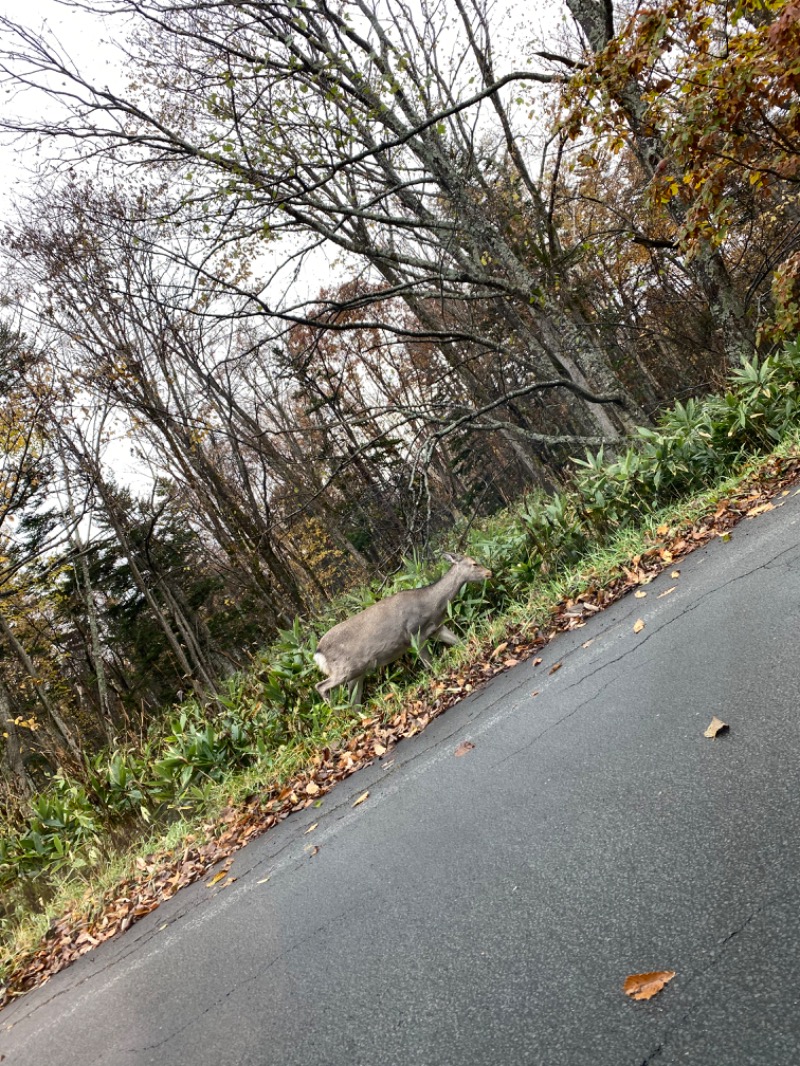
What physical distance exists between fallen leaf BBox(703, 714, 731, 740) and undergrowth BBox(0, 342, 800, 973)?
354cm

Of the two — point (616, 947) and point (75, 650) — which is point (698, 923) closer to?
point (616, 947)

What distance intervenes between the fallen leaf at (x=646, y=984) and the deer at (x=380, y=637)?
547 centimetres

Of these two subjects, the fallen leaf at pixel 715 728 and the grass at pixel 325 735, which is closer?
the fallen leaf at pixel 715 728

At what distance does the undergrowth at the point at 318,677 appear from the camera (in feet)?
24.0

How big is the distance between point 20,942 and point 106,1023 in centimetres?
302

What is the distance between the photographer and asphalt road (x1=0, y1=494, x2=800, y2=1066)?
2135 millimetres

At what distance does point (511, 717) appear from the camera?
5047 millimetres

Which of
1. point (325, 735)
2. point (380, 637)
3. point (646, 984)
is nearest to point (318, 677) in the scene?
point (325, 735)

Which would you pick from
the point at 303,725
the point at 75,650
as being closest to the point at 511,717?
the point at 303,725

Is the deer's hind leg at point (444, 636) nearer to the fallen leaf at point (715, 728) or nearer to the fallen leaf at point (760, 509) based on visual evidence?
the fallen leaf at point (760, 509)

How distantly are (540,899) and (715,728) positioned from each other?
Result: 51.0 inches

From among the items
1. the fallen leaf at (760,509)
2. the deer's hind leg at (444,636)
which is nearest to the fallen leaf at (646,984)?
the fallen leaf at (760,509)

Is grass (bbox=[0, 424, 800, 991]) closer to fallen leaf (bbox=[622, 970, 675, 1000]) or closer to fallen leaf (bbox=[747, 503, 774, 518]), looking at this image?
fallen leaf (bbox=[747, 503, 774, 518])

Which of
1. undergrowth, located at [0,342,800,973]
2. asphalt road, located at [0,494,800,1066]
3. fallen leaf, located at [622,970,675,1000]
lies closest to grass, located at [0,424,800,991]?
undergrowth, located at [0,342,800,973]
